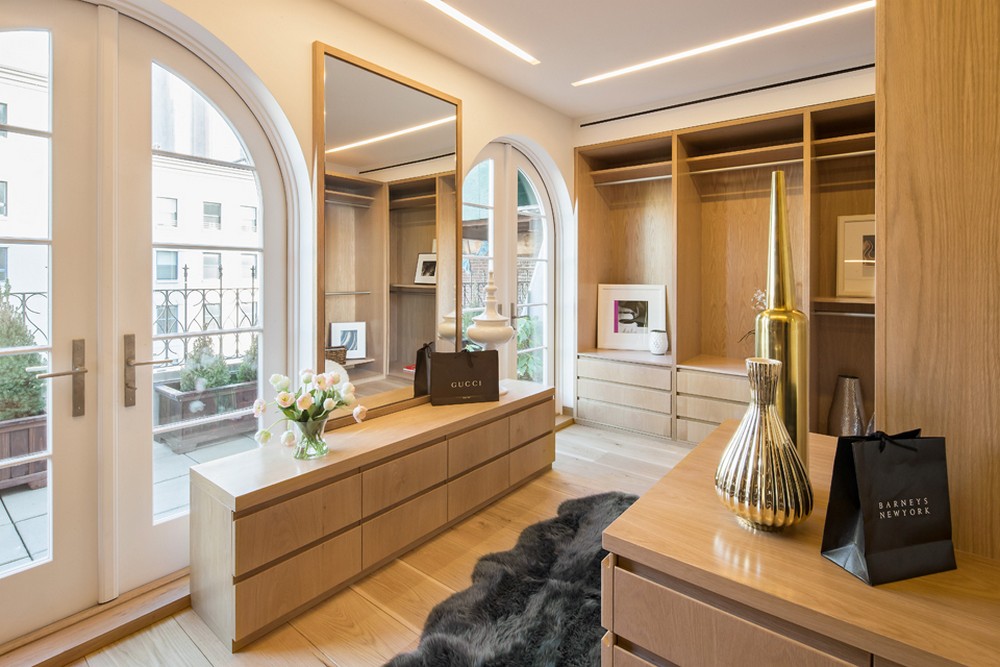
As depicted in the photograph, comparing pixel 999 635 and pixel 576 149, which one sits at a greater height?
pixel 576 149

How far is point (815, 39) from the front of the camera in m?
2.99

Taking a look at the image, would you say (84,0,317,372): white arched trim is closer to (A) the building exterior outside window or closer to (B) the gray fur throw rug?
(A) the building exterior outside window

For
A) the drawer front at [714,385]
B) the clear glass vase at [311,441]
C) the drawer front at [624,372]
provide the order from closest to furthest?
1. the clear glass vase at [311,441]
2. the drawer front at [714,385]
3. the drawer front at [624,372]

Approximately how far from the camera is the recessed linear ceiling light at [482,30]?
2.58 m

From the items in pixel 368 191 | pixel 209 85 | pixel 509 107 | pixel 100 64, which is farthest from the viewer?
pixel 509 107

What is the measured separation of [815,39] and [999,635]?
10.4 feet

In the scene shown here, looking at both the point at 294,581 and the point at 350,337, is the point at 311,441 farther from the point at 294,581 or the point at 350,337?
the point at 350,337

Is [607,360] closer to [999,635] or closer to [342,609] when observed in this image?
[342,609]

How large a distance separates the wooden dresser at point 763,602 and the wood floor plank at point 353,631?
3.26 ft

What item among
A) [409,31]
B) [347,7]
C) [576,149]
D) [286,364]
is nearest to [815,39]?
[576,149]

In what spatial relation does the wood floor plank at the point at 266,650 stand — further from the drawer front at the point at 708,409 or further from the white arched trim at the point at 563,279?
the white arched trim at the point at 563,279

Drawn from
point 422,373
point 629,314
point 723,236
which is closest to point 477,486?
point 422,373

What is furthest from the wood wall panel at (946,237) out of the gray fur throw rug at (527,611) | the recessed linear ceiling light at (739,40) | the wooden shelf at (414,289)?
the wooden shelf at (414,289)

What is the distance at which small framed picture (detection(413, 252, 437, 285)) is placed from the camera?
10.0ft
